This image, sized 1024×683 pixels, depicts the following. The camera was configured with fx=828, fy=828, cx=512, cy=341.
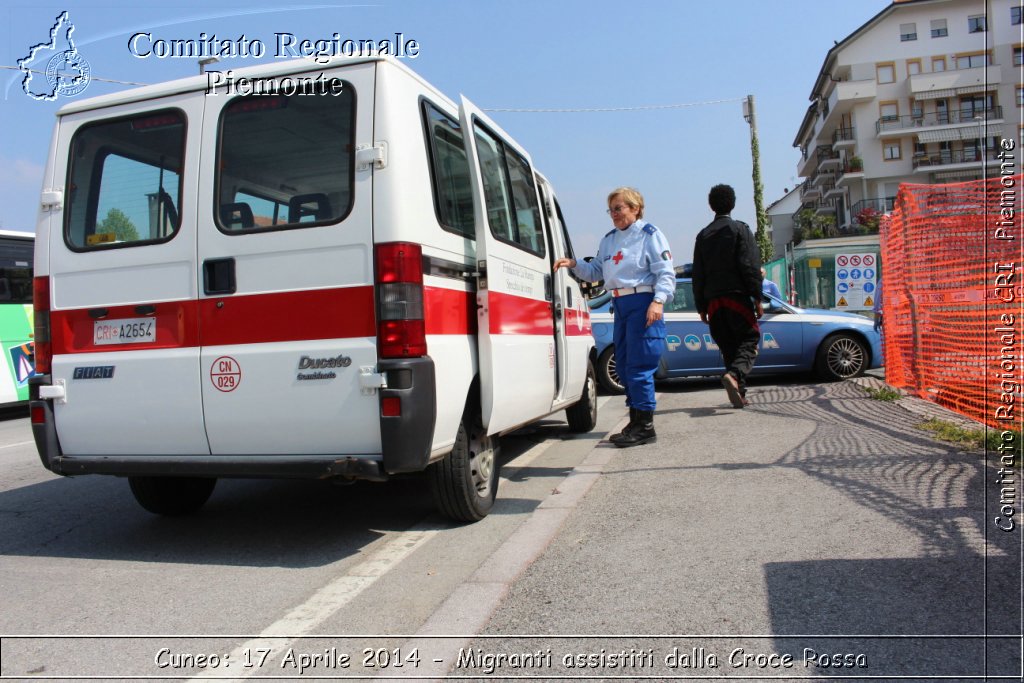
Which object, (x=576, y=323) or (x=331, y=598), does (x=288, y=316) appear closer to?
(x=331, y=598)

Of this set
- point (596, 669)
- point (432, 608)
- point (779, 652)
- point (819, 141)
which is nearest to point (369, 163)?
point (432, 608)

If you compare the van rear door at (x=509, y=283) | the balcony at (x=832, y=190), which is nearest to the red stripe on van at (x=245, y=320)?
the van rear door at (x=509, y=283)

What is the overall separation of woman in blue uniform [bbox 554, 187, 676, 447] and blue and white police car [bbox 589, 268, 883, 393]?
4.16 meters

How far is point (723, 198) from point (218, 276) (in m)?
5.52

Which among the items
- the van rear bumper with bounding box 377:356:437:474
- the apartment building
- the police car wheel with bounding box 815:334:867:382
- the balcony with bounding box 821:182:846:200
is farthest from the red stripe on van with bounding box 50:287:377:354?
the balcony with bounding box 821:182:846:200

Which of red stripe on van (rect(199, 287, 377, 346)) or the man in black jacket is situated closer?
red stripe on van (rect(199, 287, 377, 346))

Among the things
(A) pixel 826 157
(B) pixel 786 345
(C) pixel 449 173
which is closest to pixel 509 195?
(C) pixel 449 173

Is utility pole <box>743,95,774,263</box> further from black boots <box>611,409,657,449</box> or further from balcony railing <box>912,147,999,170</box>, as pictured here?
balcony railing <box>912,147,999,170</box>

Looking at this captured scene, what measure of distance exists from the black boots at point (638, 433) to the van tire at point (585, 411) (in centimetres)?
96

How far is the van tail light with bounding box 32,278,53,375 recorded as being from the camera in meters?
4.32

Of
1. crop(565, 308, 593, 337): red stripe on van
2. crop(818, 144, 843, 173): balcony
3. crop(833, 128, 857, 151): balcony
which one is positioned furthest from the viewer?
crop(818, 144, 843, 173): balcony

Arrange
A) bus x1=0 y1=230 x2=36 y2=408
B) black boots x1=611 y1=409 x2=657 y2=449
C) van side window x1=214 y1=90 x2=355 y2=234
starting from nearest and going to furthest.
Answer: van side window x1=214 y1=90 x2=355 y2=234 → black boots x1=611 y1=409 x2=657 y2=449 → bus x1=0 y1=230 x2=36 y2=408

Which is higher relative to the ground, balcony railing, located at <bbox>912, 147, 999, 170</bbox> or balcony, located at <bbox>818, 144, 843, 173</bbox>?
balcony, located at <bbox>818, 144, 843, 173</bbox>

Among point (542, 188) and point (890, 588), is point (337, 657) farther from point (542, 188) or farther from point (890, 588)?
point (542, 188)
